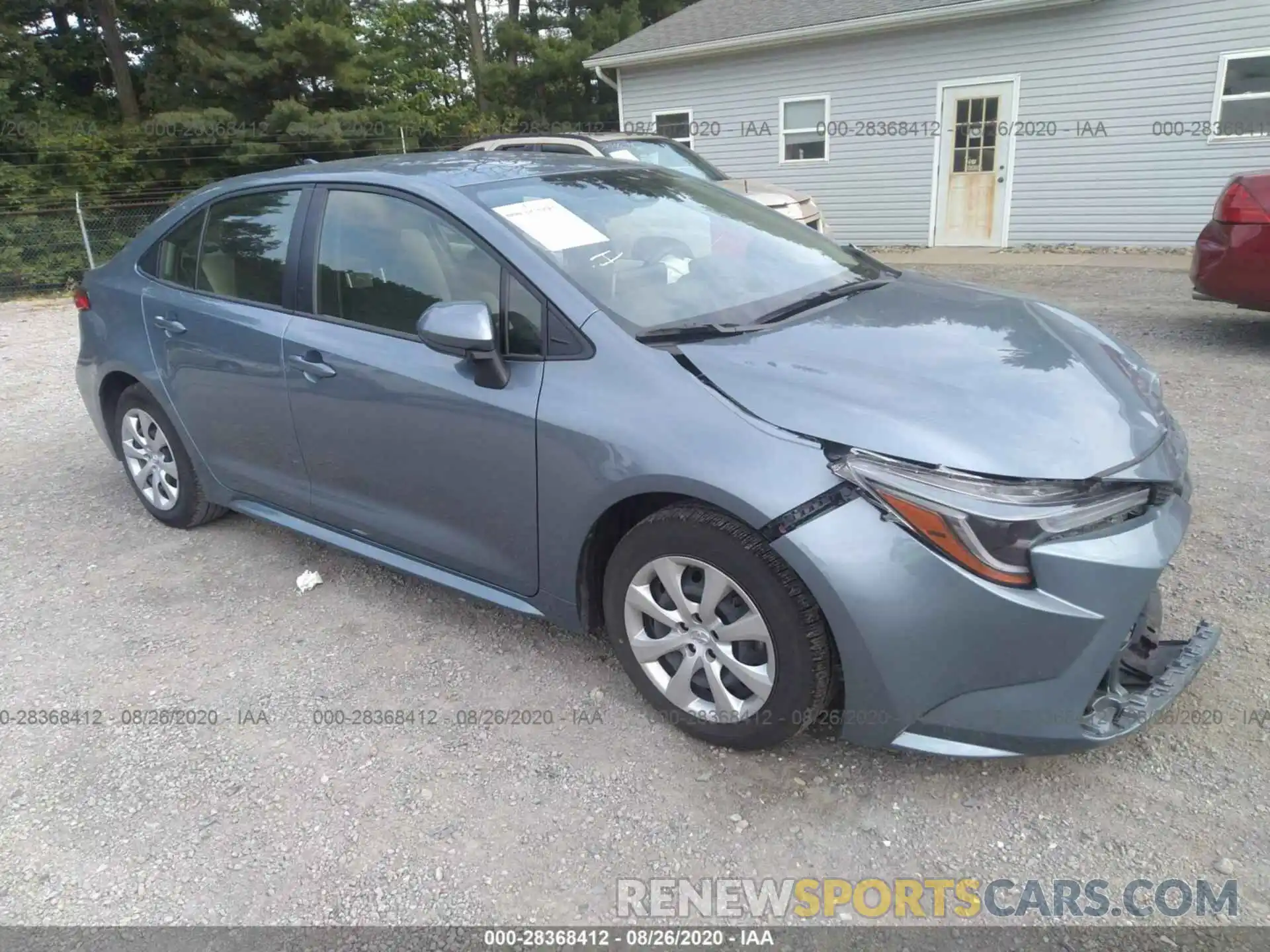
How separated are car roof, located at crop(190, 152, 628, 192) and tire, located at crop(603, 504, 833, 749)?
1501 millimetres

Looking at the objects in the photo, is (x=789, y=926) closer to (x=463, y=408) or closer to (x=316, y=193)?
(x=463, y=408)

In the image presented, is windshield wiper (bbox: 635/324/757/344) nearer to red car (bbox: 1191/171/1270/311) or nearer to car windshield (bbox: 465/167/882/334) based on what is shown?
car windshield (bbox: 465/167/882/334)

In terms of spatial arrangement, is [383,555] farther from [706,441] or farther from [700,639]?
[706,441]

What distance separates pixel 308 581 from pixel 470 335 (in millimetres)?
1679

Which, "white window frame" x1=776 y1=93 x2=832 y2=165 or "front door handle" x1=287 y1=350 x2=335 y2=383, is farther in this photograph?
"white window frame" x1=776 y1=93 x2=832 y2=165

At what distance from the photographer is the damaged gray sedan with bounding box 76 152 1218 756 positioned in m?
2.13

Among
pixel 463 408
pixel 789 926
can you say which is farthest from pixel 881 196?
pixel 789 926

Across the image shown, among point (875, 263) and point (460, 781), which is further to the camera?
point (875, 263)

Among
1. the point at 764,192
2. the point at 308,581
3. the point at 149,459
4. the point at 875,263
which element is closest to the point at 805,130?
the point at 764,192

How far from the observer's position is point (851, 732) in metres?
2.33

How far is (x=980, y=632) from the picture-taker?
6.88 ft

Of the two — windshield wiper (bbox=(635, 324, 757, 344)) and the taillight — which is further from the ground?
the taillight

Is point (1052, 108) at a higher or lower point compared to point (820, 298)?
higher

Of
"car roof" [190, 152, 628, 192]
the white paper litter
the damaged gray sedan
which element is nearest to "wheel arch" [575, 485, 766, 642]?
the damaged gray sedan
